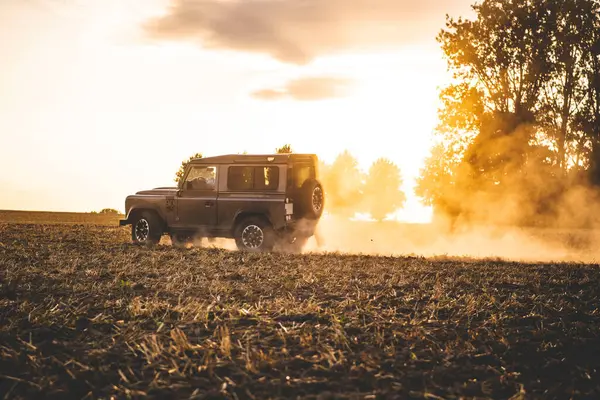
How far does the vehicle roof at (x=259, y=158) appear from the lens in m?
15.2

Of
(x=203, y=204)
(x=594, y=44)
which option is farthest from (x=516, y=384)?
(x=594, y=44)

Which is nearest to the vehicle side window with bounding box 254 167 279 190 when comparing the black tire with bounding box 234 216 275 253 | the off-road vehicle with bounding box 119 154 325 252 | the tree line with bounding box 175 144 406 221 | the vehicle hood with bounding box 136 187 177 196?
the off-road vehicle with bounding box 119 154 325 252

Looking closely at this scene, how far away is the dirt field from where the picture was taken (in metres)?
5.02

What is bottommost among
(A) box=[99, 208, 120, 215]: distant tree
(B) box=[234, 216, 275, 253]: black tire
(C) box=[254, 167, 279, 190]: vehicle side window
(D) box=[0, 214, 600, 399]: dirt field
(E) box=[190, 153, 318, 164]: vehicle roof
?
(D) box=[0, 214, 600, 399]: dirt field

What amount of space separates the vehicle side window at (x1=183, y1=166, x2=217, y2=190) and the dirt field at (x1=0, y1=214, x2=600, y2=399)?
5.50m

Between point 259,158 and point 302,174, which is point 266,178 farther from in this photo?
point 302,174

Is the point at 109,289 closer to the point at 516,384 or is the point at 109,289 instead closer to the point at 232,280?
the point at 232,280

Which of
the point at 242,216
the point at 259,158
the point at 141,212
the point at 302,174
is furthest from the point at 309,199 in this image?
the point at 141,212

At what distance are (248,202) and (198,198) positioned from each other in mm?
1630

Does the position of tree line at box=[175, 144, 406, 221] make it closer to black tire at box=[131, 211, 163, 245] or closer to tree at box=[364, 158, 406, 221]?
tree at box=[364, 158, 406, 221]

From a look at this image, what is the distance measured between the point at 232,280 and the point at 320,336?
4.13 m

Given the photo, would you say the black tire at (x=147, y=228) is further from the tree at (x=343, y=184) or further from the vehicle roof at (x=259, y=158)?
the tree at (x=343, y=184)

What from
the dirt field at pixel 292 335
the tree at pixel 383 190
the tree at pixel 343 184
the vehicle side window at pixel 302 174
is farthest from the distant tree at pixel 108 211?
the dirt field at pixel 292 335

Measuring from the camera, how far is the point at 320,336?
618cm
